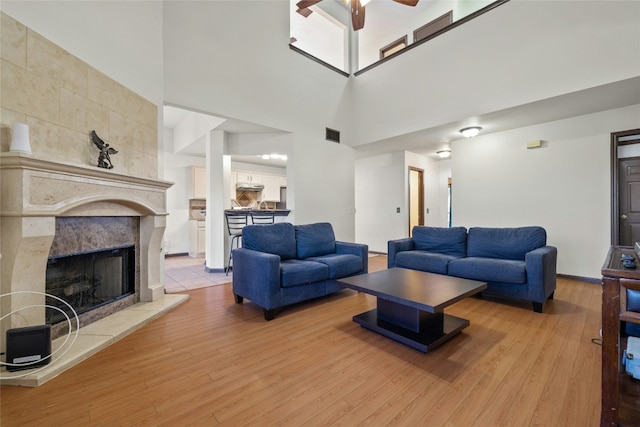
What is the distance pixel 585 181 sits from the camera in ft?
12.8

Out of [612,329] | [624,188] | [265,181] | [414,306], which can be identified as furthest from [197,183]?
[624,188]

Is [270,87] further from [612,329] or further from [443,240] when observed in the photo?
[612,329]

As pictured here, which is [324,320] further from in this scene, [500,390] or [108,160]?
[108,160]

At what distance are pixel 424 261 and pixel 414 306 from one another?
1955 mm

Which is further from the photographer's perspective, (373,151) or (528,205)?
(373,151)

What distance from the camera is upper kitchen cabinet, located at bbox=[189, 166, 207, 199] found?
6477 millimetres

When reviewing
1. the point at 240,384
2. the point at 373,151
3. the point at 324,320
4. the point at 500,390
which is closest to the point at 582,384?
the point at 500,390

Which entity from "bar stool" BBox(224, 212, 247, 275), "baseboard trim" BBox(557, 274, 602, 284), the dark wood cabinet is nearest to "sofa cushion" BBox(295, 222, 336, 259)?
"bar stool" BBox(224, 212, 247, 275)

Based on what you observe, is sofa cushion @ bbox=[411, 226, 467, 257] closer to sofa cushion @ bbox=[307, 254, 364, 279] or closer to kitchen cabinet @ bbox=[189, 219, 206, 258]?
sofa cushion @ bbox=[307, 254, 364, 279]

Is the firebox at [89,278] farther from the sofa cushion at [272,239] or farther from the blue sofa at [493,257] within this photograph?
the blue sofa at [493,257]

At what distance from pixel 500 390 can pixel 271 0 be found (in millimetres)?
5425

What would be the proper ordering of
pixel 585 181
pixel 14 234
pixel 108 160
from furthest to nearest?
1. pixel 585 181
2. pixel 108 160
3. pixel 14 234

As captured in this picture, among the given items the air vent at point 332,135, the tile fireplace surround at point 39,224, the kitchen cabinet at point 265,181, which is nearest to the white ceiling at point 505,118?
the air vent at point 332,135

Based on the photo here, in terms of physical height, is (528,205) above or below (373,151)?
below
